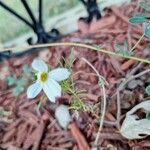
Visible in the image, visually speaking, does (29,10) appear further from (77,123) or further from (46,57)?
(77,123)

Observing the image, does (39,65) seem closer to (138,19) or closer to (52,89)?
Answer: (52,89)

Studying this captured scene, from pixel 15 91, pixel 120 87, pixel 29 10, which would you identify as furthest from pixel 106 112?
pixel 29 10

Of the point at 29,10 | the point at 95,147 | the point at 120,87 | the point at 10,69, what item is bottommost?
the point at 95,147

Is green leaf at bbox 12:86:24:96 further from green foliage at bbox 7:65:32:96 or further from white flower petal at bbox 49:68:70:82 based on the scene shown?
white flower petal at bbox 49:68:70:82

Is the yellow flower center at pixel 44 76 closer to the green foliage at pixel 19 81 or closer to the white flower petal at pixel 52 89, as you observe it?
the white flower petal at pixel 52 89

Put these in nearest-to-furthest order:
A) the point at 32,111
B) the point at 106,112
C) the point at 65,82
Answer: the point at 65,82 → the point at 106,112 → the point at 32,111

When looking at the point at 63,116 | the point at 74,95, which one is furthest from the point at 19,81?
the point at 74,95

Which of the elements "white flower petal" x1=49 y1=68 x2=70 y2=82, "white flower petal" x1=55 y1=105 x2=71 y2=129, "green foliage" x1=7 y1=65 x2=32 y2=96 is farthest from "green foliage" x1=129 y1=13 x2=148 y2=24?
"green foliage" x1=7 y1=65 x2=32 y2=96
